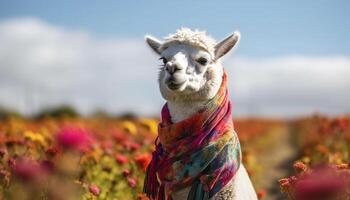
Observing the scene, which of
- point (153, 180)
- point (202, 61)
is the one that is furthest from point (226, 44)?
point (153, 180)

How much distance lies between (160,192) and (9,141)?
2.71m

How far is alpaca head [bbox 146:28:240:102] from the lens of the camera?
4.89 metres

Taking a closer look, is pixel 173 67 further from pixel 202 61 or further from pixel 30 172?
pixel 30 172

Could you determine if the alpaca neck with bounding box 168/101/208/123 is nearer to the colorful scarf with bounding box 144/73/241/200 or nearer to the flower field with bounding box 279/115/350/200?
the colorful scarf with bounding box 144/73/241/200

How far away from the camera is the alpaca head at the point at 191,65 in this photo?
4895 mm

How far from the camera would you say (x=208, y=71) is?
518 centimetres

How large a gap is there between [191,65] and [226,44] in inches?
17.6

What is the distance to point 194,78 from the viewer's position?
5012 millimetres

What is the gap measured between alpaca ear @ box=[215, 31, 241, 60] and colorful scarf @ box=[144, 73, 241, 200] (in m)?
0.26

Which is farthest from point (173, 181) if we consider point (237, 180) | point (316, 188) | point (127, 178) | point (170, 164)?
point (316, 188)

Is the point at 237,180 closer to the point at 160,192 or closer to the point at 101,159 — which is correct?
the point at 160,192

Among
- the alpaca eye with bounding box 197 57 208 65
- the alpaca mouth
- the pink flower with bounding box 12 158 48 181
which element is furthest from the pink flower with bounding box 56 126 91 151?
the alpaca eye with bounding box 197 57 208 65

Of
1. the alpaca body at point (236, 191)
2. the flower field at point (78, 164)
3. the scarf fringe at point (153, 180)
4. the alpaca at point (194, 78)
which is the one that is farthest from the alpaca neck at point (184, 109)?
the flower field at point (78, 164)

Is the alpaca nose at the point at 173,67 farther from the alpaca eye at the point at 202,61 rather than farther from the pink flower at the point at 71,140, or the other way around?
the pink flower at the point at 71,140
